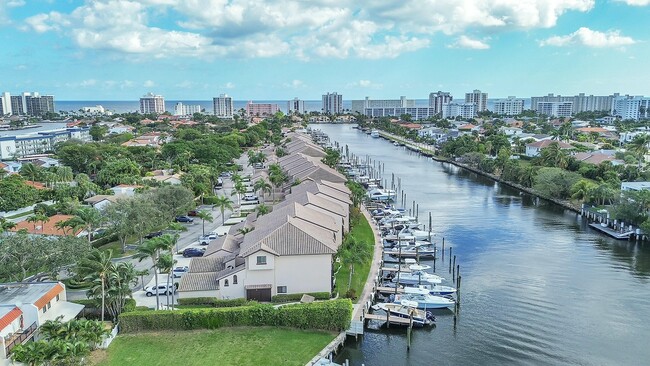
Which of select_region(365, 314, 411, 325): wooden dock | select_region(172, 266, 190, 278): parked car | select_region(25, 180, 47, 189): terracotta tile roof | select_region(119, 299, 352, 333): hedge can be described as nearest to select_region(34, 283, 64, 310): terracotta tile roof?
select_region(119, 299, 352, 333): hedge

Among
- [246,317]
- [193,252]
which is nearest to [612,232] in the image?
[246,317]

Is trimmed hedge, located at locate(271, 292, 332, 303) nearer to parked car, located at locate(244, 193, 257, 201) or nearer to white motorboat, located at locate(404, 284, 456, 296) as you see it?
white motorboat, located at locate(404, 284, 456, 296)

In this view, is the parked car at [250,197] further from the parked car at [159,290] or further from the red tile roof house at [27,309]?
the red tile roof house at [27,309]

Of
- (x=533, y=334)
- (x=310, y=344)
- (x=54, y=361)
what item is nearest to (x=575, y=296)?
(x=533, y=334)

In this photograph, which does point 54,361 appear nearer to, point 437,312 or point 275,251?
point 275,251

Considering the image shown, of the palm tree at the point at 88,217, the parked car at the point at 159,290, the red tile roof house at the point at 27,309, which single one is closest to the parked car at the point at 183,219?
the palm tree at the point at 88,217

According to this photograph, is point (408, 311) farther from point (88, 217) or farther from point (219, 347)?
point (88, 217)
